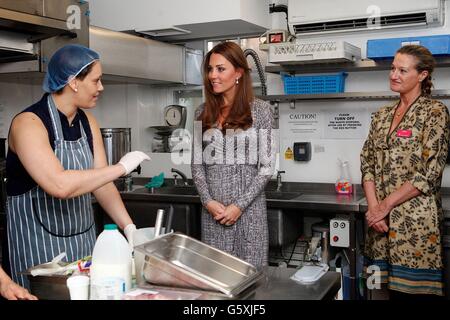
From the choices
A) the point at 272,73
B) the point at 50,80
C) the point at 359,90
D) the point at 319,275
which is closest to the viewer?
the point at 319,275

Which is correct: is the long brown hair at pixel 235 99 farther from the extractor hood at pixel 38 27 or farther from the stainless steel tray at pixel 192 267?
the stainless steel tray at pixel 192 267

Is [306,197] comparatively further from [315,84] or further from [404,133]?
[404,133]

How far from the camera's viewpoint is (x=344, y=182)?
12.1 ft

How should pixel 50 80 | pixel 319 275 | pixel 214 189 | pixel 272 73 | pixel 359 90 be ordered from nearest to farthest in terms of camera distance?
pixel 319 275
pixel 50 80
pixel 214 189
pixel 359 90
pixel 272 73

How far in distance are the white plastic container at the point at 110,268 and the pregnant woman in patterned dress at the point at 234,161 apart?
1131 millimetres

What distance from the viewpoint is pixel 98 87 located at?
2146 mm

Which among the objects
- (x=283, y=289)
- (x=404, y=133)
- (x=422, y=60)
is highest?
(x=422, y=60)

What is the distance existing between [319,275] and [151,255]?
51 centimetres

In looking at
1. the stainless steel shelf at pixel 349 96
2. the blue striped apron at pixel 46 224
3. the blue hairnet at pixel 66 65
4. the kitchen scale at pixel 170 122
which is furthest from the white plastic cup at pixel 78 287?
the kitchen scale at pixel 170 122

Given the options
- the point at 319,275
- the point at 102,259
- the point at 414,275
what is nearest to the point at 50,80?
the point at 102,259

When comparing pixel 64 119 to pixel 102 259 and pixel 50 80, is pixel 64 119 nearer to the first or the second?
pixel 50 80

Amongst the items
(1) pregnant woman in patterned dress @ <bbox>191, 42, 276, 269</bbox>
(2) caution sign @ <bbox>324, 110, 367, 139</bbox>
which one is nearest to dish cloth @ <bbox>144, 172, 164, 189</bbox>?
(2) caution sign @ <bbox>324, 110, 367, 139</bbox>

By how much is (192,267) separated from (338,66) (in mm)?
2337

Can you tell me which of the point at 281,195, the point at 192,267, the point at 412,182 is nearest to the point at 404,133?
the point at 412,182
